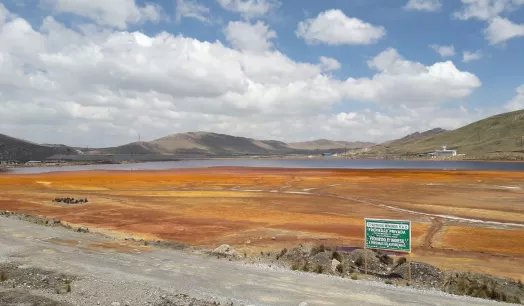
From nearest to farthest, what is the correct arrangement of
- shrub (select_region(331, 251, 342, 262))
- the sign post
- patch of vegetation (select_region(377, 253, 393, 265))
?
the sign post
shrub (select_region(331, 251, 342, 262))
patch of vegetation (select_region(377, 253, 393, 265))

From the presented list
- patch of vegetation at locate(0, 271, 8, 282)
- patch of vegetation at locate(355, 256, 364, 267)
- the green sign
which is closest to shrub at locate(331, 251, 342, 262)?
patch of vegetation at locate(355, 256, 364, 267)

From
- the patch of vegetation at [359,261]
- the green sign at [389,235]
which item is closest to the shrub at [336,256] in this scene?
the patch of vegetation at [359,261]

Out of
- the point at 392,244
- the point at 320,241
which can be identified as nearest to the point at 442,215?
the point at 320,241

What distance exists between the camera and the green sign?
15.0 meters

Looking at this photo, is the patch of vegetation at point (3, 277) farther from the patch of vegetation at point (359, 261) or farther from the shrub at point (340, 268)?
the patch of vegetation at point (359, 261)

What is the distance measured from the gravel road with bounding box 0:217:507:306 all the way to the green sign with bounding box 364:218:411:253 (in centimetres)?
182

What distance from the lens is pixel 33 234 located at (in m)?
21.9

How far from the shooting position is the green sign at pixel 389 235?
14992 millimetres

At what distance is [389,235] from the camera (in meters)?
15.4

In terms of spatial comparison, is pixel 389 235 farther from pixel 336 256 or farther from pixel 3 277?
pixel 3 277

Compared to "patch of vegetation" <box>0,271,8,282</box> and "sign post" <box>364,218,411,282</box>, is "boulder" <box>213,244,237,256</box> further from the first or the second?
"patch of vegetation" <box>0,271,8,282</box>

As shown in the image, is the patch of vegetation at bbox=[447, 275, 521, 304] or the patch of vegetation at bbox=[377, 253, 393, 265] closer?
the patch of vegetation at bbox=[447, 275, 521, 304]

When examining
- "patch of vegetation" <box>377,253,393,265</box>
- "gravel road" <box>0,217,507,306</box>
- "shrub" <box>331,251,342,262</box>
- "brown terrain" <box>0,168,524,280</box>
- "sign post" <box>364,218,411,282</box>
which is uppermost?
"sign post" <box>364,218,411,282</box>

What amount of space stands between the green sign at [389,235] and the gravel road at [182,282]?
71.8 inches
